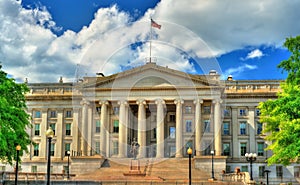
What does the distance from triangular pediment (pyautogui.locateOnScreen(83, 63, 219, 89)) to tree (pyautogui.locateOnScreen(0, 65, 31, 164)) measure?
24.3 m

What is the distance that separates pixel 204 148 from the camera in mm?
69938

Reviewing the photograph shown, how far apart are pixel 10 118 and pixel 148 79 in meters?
31.1

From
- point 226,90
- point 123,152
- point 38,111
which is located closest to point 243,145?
point 226,90

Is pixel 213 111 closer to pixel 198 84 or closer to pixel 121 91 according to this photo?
pixel 198 84

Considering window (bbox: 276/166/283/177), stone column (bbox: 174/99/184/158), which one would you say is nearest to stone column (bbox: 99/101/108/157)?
stone column (bbox: 174/99/184/158)

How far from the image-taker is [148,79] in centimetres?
6962

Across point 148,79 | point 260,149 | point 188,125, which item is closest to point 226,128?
point 260,149

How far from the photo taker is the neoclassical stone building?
223 ft

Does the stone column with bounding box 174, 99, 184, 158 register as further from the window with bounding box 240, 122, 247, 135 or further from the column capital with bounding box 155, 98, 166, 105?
the window with bounding box 240, 122, 247, 135

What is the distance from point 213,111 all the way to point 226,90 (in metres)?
8.06

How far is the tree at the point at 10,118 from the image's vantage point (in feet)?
130

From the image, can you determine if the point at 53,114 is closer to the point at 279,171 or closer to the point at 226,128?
the point at 226,128

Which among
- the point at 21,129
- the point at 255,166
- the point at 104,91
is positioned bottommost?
the point at 255,166

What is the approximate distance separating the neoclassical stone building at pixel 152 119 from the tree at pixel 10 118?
21.1 meters
